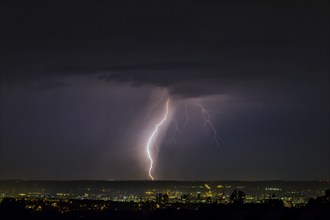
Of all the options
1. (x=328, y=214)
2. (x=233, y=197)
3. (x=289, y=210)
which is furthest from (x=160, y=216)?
(x=233, y=197)

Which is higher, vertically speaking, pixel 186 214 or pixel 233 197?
pixel 233 197

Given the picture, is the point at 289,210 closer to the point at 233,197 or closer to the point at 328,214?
the point at 328,214

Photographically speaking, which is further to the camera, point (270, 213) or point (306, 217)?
point (270, 213)

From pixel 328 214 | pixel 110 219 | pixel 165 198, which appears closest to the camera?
pixel 328 214

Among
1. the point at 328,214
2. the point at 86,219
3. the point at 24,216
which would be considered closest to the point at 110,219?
the point at 86,219

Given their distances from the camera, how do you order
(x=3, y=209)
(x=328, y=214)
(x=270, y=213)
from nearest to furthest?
(x=328, y=214) → (x=270, y=213) → (x=3, y=209)

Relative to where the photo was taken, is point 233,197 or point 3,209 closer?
point 3,209

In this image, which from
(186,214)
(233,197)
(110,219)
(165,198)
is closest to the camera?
(186,214)

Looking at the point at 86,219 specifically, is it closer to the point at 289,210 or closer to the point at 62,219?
the point at 62,219

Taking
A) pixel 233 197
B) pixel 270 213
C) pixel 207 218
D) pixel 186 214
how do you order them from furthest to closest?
pixel 233 197 → pixel 186 214 → pixel 207 218 → pixel 270 213
